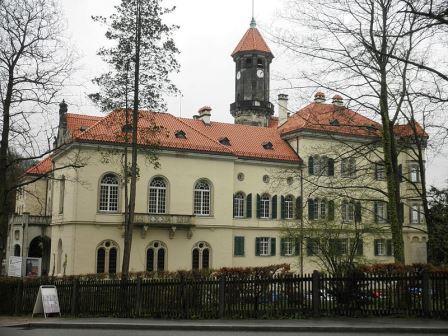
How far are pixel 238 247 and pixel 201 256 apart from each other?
3.30 meters

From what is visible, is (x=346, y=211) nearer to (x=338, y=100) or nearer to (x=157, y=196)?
(x=157, y=196)

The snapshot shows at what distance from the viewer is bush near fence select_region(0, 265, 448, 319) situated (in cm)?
1659

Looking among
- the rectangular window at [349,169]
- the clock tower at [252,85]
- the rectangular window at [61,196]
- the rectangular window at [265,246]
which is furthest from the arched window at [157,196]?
the rectangular window at [349,169]

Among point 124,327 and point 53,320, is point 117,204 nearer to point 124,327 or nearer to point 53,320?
point 53,320

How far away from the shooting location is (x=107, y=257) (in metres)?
39.9

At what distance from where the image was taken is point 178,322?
1753 centimetres

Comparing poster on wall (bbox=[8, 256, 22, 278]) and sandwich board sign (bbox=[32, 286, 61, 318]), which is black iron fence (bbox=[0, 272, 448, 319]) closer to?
sandwich board sign (bbox=[32, 286, 61, 318])

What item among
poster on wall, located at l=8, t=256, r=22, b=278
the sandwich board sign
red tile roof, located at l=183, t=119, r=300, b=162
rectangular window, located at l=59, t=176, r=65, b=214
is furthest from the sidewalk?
red tile roof, located at l=183, t=119, r=300, b=162

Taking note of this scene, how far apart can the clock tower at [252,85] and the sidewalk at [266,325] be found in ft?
146

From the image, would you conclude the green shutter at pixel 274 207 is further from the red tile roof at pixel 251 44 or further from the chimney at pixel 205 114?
the red tile roof at pixel 251 44

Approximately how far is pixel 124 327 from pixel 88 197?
23.6 metres

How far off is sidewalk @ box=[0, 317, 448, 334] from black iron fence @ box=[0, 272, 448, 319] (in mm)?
621

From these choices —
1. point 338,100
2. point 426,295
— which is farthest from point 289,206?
point 426,295

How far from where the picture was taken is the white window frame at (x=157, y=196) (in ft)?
138
